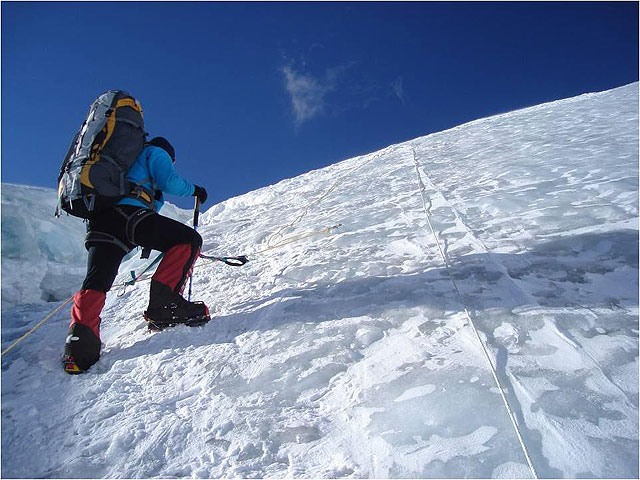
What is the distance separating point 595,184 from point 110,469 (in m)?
4.86

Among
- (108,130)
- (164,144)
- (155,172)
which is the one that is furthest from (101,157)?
(164,144)

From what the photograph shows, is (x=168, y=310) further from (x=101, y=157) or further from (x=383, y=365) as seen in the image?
(x=383, y=365)

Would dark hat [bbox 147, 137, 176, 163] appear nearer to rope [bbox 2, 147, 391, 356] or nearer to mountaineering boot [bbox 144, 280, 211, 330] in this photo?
rope [bbox 2, 147, 391, 356]

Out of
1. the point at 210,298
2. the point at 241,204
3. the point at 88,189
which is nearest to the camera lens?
the point at 88,189

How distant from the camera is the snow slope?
1.45 metres

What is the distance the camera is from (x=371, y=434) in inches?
60.1

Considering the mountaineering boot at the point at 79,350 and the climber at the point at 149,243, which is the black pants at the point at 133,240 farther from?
the mountaineering boot at the point at 79,350

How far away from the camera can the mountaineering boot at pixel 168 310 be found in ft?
8.79

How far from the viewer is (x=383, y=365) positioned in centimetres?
193

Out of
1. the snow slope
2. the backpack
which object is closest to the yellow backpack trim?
the backpack

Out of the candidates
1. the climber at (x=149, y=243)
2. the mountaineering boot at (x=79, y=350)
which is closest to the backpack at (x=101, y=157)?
the climber at (x=149, y=243)

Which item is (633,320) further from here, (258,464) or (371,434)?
(258,464)

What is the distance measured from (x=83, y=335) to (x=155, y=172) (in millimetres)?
1276

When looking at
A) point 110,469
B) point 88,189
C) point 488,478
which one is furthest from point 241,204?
point 488,478
